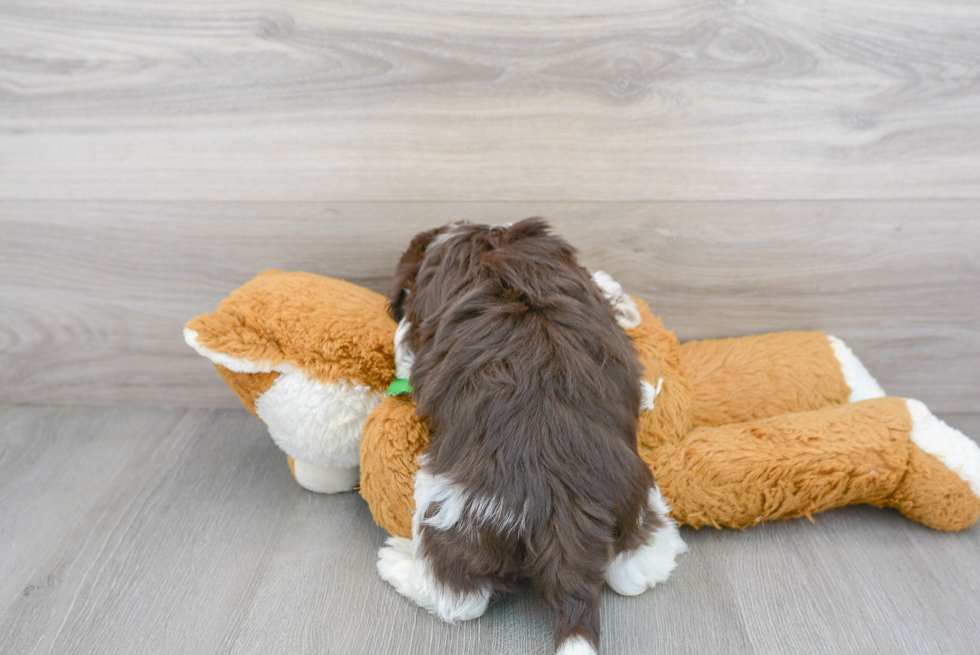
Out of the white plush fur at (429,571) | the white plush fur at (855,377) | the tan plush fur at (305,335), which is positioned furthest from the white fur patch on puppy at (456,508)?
the white plush fur at (855,377)

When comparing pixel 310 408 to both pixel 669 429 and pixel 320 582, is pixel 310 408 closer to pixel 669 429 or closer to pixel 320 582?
pixel 320 582

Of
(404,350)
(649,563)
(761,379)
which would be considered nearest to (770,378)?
(761,379)

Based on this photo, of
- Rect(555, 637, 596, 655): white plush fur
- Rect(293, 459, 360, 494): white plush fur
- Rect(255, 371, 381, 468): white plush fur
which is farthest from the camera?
Rect(293, 459, 360, 494): white plush fur

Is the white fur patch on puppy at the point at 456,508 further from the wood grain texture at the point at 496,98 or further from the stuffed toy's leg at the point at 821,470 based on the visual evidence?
the wood grain texture at the point at 496,98

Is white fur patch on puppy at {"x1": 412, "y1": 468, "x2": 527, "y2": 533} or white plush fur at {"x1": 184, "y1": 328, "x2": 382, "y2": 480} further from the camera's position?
white plush fur at {"x1": 184, "y1": 328, "x2": 382, "y2": 480}

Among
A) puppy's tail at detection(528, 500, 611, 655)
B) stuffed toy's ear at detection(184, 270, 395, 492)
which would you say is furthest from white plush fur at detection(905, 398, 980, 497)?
stuffed toy's ear at detection(184, 270, 395, 492)

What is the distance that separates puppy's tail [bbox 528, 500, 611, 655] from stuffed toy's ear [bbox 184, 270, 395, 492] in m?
0.34

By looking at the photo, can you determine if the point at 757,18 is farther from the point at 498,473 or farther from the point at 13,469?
the point at 13,469

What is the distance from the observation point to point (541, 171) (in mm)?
1080

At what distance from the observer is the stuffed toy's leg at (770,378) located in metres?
1.04

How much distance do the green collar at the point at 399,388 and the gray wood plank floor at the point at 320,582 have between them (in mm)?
252

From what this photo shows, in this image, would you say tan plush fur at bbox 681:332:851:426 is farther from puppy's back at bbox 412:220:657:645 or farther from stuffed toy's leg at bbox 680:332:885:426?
puppy's back at bbox 412:220:657:645

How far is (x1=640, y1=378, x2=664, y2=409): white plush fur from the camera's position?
0.84m

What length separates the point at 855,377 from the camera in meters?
1.08
